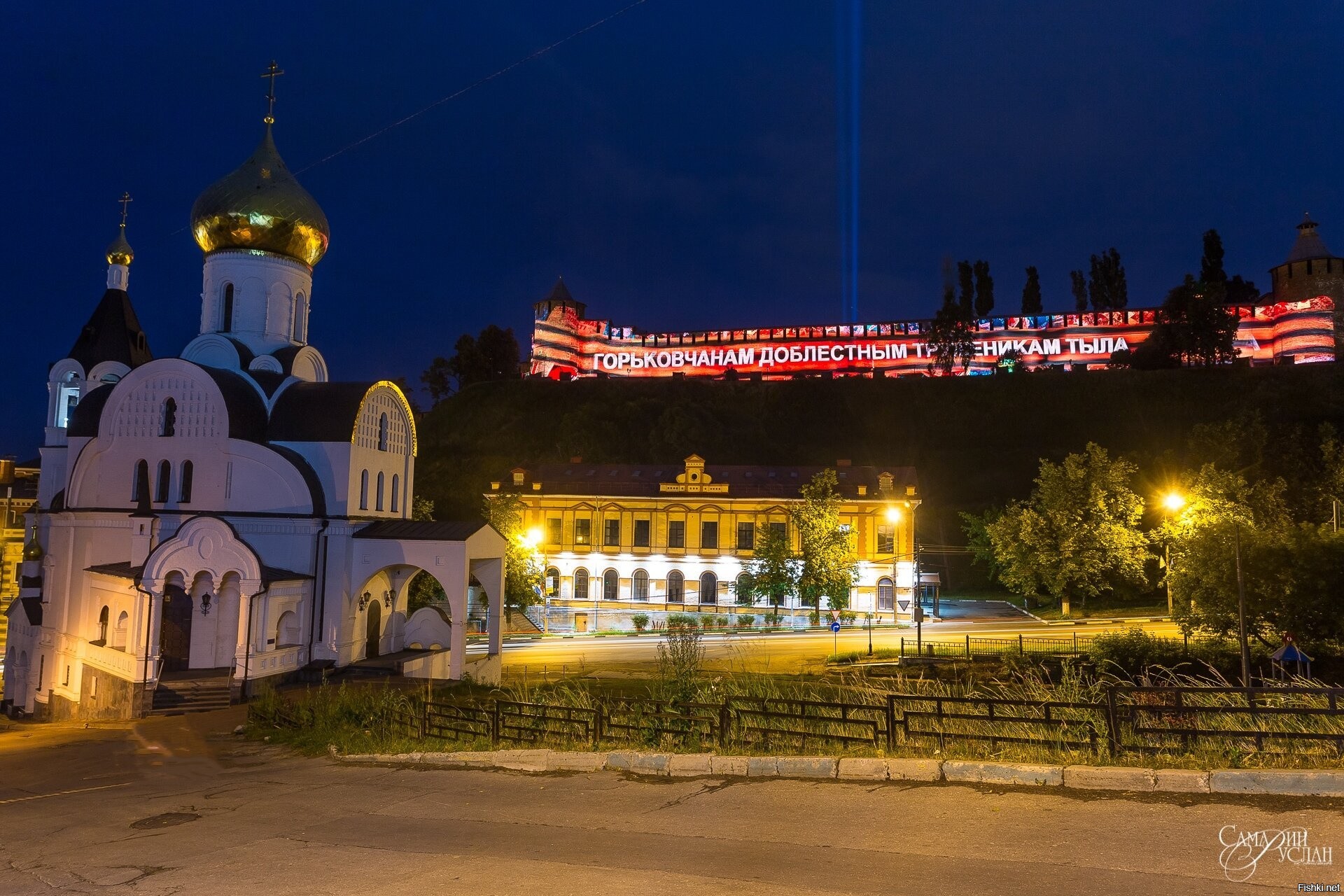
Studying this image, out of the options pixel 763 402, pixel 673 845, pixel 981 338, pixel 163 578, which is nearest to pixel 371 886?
pixel 673 845

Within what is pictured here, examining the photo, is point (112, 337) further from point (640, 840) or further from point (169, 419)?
point (640, 840)

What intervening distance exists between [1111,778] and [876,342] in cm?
7871

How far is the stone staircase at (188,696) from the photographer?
69.3 ft

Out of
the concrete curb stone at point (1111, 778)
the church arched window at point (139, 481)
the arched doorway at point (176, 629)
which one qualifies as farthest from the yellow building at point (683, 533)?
the concrete curb stone at point (1111, 778)

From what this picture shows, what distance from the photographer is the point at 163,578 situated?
21.8 meters

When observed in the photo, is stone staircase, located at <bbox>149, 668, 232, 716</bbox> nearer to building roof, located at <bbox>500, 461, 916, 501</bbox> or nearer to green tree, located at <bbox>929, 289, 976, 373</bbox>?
building roof, located at <bbox>500, 461, 916, 501</bbox>

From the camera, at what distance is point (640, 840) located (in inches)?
302

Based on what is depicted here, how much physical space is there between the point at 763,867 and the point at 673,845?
946mm

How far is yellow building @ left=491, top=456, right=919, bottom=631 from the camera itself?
4231cm

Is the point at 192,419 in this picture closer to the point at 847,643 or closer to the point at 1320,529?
the point at 847,643

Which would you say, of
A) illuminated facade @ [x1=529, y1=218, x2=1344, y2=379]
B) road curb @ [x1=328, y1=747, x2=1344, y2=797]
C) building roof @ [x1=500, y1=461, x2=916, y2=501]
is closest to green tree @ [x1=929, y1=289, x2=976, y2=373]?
illuminated facade @ [x1=529, y1=218, x2=1344, y2=379]

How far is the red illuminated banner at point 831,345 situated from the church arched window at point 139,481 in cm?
5965

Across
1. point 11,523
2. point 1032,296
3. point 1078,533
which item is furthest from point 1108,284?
point 11,523

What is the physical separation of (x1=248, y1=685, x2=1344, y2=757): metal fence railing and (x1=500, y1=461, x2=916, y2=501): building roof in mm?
31009
